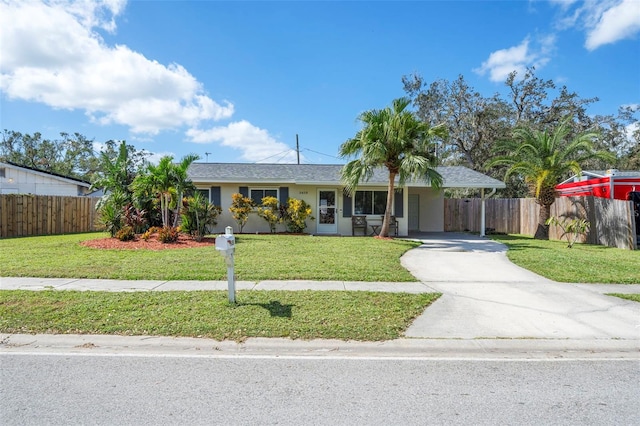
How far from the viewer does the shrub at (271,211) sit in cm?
1633

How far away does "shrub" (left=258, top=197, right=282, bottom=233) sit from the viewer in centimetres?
1633

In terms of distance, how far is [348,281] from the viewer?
752 cm

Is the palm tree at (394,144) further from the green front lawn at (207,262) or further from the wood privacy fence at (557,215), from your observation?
the wood privacy fence at (557,215)

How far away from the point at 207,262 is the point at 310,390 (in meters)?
6.44

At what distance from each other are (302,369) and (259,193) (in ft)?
45.6

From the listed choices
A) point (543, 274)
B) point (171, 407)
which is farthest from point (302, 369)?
point (543, 274)

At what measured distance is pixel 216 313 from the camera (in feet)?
17.6

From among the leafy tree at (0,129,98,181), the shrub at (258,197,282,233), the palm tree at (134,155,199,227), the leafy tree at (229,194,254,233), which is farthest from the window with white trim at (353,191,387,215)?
the leafy tree at (0,129,98,181)

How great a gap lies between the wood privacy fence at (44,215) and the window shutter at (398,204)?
14.4m

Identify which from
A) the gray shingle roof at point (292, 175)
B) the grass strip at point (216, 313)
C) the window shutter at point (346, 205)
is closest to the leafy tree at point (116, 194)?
the gray shingle roof at point (292, 175)

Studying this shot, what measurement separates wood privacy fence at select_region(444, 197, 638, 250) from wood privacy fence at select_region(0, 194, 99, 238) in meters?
19.1

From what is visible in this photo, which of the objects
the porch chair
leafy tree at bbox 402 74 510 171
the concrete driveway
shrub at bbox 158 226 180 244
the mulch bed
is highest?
leafy tree at bbox 402 74 510 171

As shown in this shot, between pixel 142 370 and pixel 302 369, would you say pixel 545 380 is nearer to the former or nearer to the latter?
pixel 302 369

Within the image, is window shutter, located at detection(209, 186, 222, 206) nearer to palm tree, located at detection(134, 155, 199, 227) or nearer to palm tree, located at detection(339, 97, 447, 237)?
palm tree, located at detection(134, 155, 199, 227)
